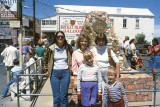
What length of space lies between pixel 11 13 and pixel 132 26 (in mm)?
24991

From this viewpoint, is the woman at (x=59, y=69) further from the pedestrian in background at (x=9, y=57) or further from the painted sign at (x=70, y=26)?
the painted sign at (x=70, y=26)

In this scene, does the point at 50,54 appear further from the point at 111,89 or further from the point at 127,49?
the point at 127,49

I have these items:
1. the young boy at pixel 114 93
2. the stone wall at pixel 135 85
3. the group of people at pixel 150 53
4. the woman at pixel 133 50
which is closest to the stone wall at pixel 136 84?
the stone wall at pixel 135 85

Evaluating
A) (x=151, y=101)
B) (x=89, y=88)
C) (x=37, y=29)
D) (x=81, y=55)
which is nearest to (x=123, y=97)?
(x=89, y=88)

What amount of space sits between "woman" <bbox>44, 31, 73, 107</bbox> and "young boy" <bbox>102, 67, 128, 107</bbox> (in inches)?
31.6

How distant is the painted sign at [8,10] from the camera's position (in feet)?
19.1

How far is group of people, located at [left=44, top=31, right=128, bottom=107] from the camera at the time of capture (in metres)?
2.81

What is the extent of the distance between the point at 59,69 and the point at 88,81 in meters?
0.63

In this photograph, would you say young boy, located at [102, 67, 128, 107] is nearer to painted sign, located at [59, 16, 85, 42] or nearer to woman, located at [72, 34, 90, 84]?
woman, located at [72, 34, 90, 84]

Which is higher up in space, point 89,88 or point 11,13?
point 11,13

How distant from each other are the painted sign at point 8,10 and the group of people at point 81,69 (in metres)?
3.57

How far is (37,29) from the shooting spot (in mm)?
46031

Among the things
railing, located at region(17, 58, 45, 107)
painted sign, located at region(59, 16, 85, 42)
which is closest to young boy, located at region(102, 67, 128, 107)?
railing, located at region(17, 58, 45, 107)

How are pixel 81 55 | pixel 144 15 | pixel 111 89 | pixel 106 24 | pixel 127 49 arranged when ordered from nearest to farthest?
pixel 111 89, pixel 81 55, pixel 106 24, pixel 127 49, pixel 144 15
